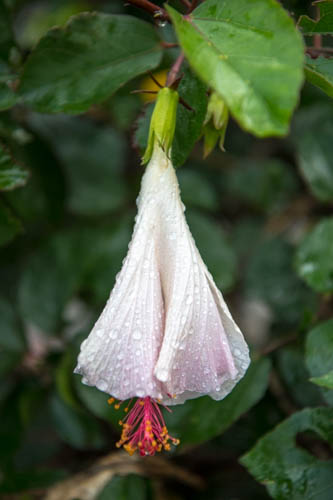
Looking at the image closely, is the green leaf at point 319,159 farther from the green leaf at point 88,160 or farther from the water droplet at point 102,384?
the water droplet at point 102,384

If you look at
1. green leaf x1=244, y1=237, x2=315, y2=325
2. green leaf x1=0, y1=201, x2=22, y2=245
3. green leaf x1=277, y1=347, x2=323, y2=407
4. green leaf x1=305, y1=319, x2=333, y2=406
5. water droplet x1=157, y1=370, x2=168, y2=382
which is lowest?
green leaf x1=244, y1=237, x2=315, y2=325

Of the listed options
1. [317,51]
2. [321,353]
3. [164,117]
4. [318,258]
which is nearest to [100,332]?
[164,117]

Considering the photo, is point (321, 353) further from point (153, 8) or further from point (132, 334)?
point (153, 8)

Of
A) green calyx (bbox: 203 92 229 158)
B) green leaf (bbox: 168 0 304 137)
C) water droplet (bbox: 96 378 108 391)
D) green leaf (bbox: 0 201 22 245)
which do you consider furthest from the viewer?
green leaf (bbox: 0 201 22 245)

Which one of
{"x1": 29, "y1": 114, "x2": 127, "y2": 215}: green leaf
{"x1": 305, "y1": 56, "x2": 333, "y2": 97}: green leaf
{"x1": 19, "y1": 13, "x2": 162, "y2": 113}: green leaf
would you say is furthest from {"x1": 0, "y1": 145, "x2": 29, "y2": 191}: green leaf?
{"x1": 29, "y1": 114, "x2": 127, "y2": 215}: green leaf

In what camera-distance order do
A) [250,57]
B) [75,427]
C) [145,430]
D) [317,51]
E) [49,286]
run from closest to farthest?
[250,57], [145,430], [317,51], [75,427], [49,286]

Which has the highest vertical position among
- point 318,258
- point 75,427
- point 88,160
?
point 318,258

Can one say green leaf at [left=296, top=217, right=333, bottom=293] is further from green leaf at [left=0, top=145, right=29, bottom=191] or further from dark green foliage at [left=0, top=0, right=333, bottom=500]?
green leaf at [left=0, top=145, right=29, bottom=191]
